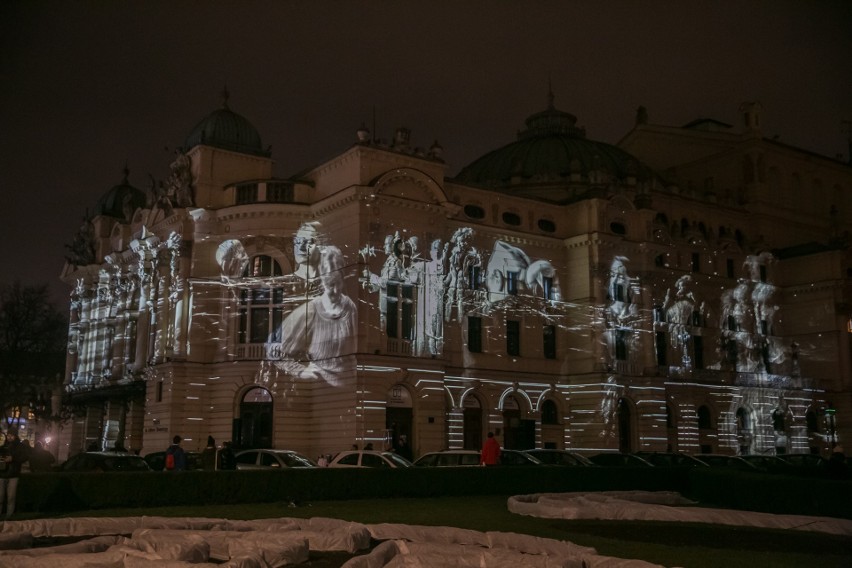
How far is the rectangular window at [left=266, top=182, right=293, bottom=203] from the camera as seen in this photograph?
147 ft

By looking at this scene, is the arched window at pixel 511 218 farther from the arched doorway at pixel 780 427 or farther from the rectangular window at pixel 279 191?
the arched doorway at pixel 780 427

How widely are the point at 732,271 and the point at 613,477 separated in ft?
113

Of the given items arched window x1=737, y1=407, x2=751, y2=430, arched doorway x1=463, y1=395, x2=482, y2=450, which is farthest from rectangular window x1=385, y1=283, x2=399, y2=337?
arched window x1=737, y1=407, x2=751, y2=430

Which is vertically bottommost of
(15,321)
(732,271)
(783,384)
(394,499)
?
(394,499)

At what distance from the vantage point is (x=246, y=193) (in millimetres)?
45469

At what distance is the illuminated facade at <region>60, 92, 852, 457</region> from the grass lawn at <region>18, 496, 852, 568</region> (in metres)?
16.4

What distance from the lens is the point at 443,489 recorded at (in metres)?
26.3

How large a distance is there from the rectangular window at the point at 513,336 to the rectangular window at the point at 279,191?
13.6 metres

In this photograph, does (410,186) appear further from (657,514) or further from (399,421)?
(657,514)

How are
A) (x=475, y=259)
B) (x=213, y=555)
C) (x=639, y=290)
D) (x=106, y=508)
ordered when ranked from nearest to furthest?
(x=213, y=555) → (x=106, y=508) → (x=475, y=259) → (x=639, y=290)

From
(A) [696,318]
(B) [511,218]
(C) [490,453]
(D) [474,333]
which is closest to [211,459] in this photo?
(C) [490,453]

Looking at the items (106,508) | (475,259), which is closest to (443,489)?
(106,508)

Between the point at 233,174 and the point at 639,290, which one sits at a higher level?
the point at 233,174

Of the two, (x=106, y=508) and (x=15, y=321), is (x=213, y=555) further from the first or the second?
(x=15, y=321)
